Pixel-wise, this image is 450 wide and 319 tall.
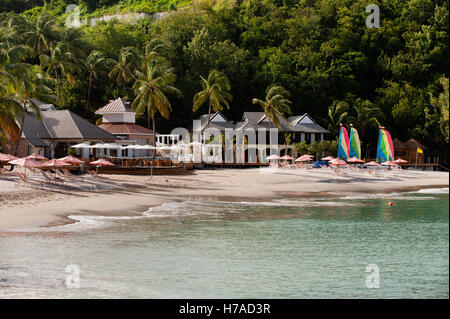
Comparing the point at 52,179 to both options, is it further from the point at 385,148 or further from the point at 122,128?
the point at 385,148

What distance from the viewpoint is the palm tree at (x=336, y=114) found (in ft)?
246

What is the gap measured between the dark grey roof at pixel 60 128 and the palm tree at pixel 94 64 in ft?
51.1

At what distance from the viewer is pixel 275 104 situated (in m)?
68.9

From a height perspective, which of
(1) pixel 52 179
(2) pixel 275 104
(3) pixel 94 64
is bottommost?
(1) pixel 52 179

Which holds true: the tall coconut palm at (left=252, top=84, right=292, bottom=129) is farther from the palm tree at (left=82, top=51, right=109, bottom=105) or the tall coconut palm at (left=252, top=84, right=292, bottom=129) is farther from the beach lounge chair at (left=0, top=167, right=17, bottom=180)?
the beach lounge chair at (left=0, top=167, right=17, bottom=180)

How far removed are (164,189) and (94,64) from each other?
38464mm

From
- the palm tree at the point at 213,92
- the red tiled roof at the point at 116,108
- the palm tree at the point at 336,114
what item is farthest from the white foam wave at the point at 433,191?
the red tiled roof at the point at 116,108

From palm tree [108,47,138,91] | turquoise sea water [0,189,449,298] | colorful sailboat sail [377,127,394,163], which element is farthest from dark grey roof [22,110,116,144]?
colorful sailboat sail [377,127,394,163]

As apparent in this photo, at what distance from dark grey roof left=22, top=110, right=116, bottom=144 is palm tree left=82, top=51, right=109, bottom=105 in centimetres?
1559

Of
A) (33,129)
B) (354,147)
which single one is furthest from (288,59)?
(33,129)

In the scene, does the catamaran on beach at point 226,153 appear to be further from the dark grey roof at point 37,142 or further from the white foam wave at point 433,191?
the white foam wave at point 433,191
